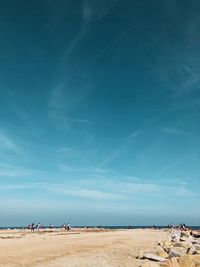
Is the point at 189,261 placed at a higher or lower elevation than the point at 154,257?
lower

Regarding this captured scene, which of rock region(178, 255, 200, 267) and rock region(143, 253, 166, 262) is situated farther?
rock region(143, 253, 166, 262)

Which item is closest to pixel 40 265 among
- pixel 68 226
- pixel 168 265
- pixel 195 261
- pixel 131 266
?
pixel 131 266

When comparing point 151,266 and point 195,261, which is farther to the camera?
point 195,261

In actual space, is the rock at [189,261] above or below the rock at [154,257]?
below

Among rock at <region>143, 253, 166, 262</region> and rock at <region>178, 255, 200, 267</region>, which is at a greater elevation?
rock at <region>143, 253, 166, 262</region>

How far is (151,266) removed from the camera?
62.3ft

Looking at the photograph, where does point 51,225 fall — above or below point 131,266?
above

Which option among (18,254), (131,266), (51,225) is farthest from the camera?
(51,225)

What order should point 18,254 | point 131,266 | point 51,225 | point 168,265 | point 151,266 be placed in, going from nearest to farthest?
point 151,266, point 168,265, point 131,266, point 18,254, point 51,225

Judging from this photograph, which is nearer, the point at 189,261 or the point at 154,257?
the point at 189,261

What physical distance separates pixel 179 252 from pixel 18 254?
12484 mm

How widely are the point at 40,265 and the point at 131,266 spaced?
572 centimetres

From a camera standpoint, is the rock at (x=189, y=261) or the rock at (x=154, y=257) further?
the rock at (x=154, y=257)

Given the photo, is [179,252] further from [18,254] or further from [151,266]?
[18,254]
